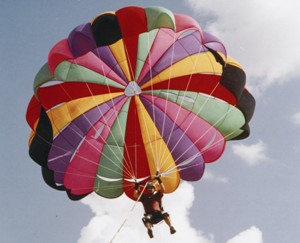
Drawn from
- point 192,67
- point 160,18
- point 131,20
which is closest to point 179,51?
point 192,67

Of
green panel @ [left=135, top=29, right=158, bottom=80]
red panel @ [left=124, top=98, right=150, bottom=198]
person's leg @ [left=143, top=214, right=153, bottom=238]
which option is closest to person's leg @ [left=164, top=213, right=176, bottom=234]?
person's leg @ [left=143, top=214, right=153, bottom=238]

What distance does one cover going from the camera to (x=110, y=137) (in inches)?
374

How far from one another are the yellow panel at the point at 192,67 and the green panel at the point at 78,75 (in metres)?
0.89

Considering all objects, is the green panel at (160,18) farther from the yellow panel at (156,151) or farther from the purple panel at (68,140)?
the purple panel at (68,140)

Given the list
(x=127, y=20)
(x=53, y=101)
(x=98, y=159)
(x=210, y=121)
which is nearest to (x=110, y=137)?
(x=98, y=159)

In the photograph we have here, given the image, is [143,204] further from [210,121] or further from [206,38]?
[206,38]

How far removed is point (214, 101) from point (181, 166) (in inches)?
57.4

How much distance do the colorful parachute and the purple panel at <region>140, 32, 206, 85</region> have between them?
0.8 inches

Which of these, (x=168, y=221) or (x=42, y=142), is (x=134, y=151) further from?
(x=168, y=221)

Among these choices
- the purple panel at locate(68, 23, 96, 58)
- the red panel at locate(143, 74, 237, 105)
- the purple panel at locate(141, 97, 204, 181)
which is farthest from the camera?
the purple panel at locate(141, 97, 204, 181)

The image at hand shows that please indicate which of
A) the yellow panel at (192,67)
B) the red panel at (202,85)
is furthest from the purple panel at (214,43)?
the red panel at (202,85)

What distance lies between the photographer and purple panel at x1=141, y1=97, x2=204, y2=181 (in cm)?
931

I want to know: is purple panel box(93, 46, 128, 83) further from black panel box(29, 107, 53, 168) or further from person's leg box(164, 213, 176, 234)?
person's leg box(164, 213, 176, 234)

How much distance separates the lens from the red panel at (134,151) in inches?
373
